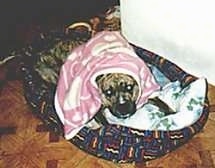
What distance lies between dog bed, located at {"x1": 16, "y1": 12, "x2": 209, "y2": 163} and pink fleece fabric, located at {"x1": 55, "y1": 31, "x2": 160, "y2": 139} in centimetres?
4

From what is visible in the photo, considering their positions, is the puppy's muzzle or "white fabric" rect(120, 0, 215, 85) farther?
the puppy's muzzle

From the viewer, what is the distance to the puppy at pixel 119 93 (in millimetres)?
1431

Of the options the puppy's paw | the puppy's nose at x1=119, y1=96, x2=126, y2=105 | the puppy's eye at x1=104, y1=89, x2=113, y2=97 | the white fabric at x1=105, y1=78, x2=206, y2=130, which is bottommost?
the puppy's paw

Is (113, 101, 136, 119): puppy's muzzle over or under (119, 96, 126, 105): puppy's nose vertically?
under

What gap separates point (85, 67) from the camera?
4.98 ft

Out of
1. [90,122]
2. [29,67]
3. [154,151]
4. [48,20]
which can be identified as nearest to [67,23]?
[48,20]

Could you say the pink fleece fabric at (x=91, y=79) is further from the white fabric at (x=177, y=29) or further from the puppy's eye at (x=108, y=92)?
the white fabric at (x=177, y=29)

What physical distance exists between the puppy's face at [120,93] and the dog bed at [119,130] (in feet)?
0.22

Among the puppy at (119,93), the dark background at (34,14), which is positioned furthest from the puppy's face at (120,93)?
the dark background at (34,14)

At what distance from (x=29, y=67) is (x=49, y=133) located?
29cm

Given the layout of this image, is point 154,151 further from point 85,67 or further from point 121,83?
point 85,67

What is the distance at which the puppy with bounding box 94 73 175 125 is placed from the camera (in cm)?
143

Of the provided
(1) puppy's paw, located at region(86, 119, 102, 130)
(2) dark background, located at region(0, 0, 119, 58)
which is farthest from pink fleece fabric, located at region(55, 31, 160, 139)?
(2) dark background, located at region(0, 0, 119, 58)

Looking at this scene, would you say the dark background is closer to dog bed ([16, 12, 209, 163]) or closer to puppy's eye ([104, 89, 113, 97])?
dog bed ([16, 12, 209, 163])
